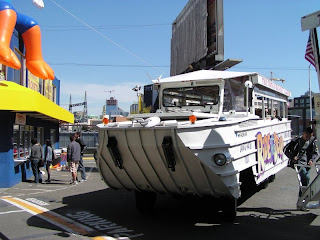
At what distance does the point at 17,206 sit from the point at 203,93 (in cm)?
467

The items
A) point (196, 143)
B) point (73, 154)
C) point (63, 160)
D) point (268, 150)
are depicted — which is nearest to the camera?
point (196, 143)

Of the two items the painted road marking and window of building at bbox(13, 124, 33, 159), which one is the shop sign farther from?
the painted road marking

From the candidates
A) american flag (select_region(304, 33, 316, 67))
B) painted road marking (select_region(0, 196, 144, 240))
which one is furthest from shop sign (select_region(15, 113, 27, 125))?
american flag (select_region(304, 33, 316, 67))

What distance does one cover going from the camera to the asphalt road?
524cm

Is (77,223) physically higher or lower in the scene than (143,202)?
lower

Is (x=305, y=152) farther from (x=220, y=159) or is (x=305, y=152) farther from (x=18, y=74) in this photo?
(x=18, y=74)

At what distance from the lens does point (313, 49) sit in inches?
195

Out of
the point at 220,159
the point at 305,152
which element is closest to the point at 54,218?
the point at 220,159

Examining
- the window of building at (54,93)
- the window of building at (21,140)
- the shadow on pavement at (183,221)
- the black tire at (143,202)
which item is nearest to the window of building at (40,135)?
the window of building at (21,140)

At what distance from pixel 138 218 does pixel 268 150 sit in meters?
3.05

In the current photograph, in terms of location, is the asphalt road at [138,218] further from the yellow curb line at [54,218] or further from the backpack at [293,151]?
the backpack at [293,151]

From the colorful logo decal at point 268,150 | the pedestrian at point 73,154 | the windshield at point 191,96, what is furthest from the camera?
the pedestrian at point 73,154

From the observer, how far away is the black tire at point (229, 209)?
5.61 meters

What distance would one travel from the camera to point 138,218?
20.5ft
